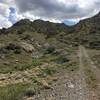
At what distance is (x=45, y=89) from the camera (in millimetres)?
26734

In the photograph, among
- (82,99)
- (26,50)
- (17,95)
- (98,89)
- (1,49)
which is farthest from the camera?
(26,50)

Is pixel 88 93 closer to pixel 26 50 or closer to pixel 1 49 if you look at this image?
pixel 1 49

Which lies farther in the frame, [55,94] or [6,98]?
[55,94]

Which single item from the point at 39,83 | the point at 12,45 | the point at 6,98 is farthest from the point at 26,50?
the point at 6,98

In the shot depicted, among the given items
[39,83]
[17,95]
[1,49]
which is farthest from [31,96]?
[1,49]

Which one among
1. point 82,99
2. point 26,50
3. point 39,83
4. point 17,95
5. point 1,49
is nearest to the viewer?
point 82,99

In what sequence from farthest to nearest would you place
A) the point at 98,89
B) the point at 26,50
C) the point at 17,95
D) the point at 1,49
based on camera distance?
the point at 26,50 < the point at 1,49 < the point at 98,89 < the point at 17,95

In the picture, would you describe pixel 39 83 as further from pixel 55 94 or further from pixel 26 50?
pixel 26 50

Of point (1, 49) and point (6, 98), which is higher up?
point (1, 49)

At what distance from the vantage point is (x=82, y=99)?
20.8 m

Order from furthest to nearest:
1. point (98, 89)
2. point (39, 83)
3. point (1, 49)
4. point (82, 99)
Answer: point (1, 49) < point (39, 83) < point (98, 89) < point (82, 99)

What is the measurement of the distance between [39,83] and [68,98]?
8.75 m

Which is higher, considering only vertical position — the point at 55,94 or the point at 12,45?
the point at 12,45

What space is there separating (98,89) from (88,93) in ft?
7.76
